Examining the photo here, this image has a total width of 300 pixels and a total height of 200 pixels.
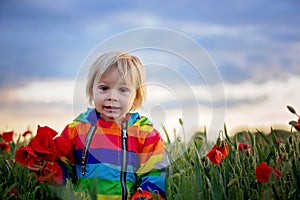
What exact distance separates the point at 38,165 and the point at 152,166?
0.53m

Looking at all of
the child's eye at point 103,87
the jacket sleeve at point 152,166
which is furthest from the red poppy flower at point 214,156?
the child's eye at point 103,87

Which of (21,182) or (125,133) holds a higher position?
(125,133)

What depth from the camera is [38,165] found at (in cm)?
207

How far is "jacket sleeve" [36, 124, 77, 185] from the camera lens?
2.06 meters

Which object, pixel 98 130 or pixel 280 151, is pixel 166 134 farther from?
pixel 280 151

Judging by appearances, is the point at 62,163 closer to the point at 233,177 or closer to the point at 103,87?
the point at 103,87

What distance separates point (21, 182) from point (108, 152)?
578 mm

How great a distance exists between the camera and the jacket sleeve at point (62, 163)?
2.06 metres

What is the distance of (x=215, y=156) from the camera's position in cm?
174

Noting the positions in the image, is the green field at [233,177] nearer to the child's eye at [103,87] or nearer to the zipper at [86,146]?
the zipper at [86,146]

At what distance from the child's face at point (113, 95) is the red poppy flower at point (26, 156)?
1.32 ft

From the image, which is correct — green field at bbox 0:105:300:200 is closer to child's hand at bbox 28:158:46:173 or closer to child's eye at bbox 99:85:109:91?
child's hand at bbox 28:158:46:173

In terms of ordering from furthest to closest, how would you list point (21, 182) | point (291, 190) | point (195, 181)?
1. point (21, 182)
2. point (195, 181)
3. point (291, 190)

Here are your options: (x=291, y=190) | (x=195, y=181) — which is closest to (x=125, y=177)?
(x=195, y=181)
